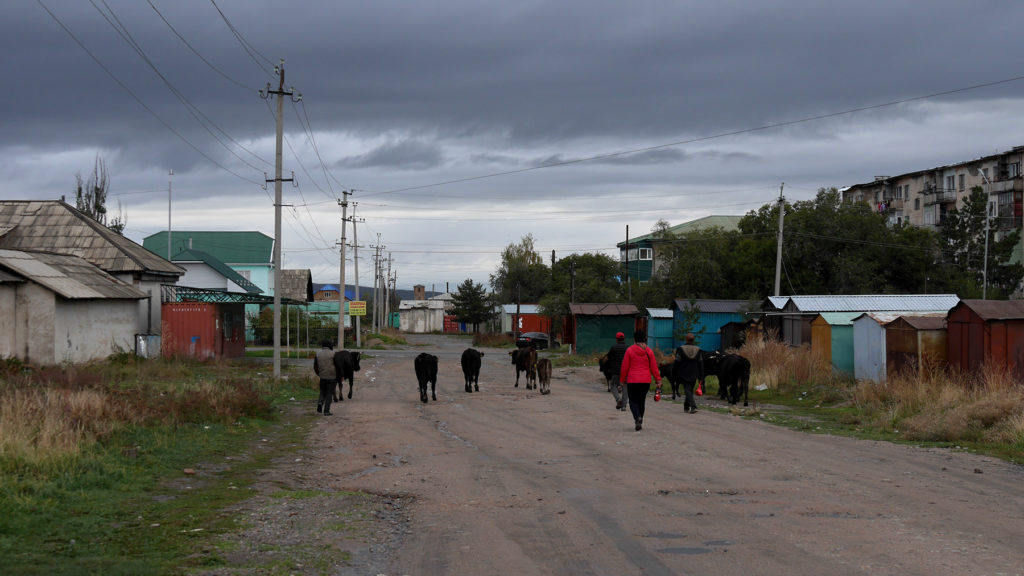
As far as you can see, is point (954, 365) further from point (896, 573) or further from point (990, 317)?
point (896, 573)

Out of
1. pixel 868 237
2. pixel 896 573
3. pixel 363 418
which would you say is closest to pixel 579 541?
pixel 896 573

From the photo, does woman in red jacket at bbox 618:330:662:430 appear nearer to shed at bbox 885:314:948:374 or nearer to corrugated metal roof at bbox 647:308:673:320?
shed at bbox 885:314:948:374

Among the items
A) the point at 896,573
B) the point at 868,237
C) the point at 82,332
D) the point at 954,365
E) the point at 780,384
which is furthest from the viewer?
the point at 868,237

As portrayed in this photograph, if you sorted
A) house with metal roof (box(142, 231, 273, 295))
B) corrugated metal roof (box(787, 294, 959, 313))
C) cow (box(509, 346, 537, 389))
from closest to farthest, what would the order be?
cow (box(509, 346, 537, 389)) → corrugated metal roof (box(787, 294, 959, 313)) → house with metal roof (box(142, 231, 273, 295))

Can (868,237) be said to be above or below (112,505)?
above

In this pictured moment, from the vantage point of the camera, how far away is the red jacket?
1647 cm

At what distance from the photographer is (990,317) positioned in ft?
71.4

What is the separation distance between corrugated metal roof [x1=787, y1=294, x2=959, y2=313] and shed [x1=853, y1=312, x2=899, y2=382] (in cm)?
1089

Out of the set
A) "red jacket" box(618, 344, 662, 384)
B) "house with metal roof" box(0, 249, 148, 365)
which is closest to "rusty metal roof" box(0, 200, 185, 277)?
"house with metal roof" box(0, 249, 148, 365)

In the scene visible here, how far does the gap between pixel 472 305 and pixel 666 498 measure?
97.7 metres

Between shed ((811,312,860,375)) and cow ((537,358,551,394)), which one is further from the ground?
shed ((811,312,860,375))

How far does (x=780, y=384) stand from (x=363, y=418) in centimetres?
1367

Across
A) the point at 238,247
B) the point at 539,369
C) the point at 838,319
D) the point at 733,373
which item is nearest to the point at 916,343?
the point at 733,373

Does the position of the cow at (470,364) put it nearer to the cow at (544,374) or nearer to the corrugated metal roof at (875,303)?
the cow at (544,374)
